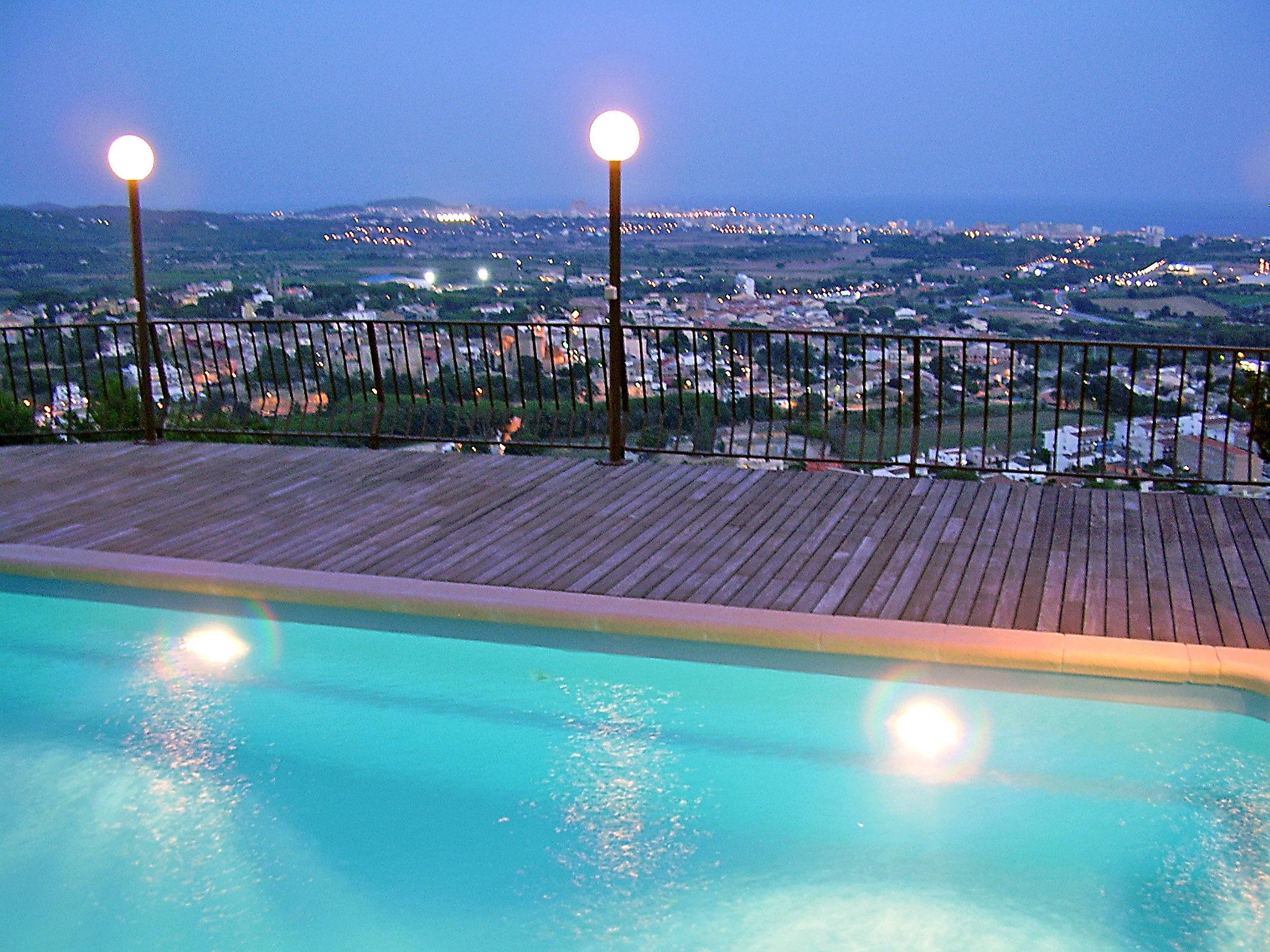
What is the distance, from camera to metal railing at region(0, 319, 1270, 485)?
6492 mm

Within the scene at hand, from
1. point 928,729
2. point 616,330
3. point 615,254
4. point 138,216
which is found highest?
point 138,216

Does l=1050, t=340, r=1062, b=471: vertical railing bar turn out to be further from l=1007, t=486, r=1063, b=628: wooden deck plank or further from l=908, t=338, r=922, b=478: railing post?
l=908, t=338, r=922, b=478: railing post

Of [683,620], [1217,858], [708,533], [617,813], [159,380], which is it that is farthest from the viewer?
[159,380]

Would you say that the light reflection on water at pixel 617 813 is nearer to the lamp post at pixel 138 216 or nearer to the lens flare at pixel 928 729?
the lens flare at pixel 928 729

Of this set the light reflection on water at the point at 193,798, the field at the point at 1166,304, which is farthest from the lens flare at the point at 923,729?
the field at the point at 1166,304

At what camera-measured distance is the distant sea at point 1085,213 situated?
12102 millimetres

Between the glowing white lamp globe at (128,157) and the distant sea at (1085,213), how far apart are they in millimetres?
9709

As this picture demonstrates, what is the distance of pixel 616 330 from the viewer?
6.70 m

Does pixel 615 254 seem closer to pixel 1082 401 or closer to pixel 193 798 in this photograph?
pixel 1082 401

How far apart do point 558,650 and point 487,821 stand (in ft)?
2.90

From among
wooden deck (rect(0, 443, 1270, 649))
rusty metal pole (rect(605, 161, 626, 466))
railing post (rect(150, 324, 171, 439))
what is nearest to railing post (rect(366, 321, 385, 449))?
wooden deck (rect(0, 443, 1270, 649))

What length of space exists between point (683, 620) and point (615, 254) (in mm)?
2943

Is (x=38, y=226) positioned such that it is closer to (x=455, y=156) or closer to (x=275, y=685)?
(x=275, y=685)

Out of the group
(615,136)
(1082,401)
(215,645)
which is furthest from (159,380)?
(1082,401)
